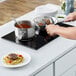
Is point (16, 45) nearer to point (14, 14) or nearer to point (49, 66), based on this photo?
point (49, 66)

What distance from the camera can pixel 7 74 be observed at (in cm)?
201

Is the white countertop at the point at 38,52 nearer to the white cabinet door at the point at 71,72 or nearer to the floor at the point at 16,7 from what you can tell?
the white cabinet door at the point at 71,72

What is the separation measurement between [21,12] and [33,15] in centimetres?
196

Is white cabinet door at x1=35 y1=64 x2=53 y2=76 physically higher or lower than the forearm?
lower

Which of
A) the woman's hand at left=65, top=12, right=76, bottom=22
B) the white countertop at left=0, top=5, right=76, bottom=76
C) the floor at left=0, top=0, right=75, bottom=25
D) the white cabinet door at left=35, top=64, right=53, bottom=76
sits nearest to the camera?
the white countertop at left=0, top=5, right=76, bottom=76

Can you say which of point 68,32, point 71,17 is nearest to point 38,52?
point 68,32

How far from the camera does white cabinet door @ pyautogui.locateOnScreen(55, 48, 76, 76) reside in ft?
7.62

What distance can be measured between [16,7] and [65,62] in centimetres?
276

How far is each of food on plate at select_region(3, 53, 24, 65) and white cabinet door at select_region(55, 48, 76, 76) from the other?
28 cm

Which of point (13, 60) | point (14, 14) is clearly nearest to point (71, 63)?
point (13, 60)

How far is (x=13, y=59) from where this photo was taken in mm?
2135

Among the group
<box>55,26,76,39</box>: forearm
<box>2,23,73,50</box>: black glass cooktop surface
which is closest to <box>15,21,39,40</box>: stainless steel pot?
<box>2,23,73,50</box>: black glass cooktop surface

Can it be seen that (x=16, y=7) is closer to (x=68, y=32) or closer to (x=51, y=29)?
(x=51, y=29)

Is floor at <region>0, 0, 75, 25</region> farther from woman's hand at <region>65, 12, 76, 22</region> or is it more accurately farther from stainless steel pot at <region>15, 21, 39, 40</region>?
stainless steel pot at <region>15, 21, 39, 40</region>
